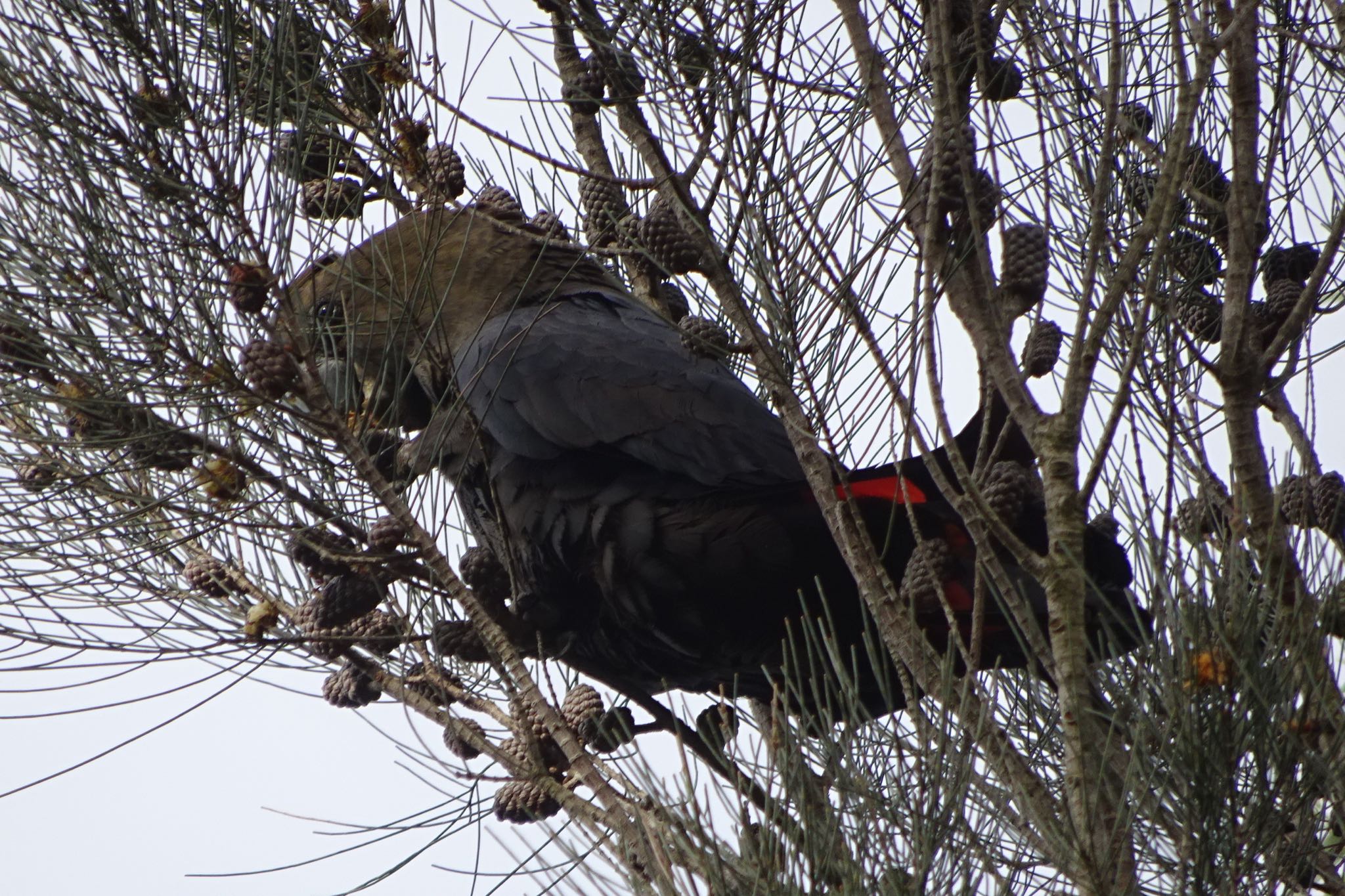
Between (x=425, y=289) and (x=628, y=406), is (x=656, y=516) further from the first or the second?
(x=425, y=289)

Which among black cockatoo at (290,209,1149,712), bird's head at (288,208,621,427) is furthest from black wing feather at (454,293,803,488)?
bird's head at (288,208,621,427)

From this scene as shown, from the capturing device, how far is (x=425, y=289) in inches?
81.7

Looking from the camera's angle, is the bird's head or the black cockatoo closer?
the bird's head

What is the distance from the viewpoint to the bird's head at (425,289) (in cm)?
171

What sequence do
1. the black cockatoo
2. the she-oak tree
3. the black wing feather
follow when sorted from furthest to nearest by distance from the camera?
the black wing feather, the black cockatoo, the she-oak tree

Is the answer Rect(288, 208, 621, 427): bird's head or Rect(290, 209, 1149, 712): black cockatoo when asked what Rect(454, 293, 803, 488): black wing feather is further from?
Rect(288, 208, 621, 427): bird's head

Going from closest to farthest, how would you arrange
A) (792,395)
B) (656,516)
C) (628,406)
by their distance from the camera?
(792,395) < (656,516) < (628,406)

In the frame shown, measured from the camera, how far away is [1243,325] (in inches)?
62.4

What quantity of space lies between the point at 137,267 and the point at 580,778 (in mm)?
837

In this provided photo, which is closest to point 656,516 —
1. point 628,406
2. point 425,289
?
point 628,406

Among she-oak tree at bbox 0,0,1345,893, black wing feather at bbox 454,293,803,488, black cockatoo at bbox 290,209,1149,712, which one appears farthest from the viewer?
black wing feather at bbox 454,293,803,488

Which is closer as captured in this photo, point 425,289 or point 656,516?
point 425,289

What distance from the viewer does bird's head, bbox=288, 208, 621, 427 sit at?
1708 millimetres

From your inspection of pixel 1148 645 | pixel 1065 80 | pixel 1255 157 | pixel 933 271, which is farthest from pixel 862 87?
pixel 1148 645
